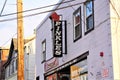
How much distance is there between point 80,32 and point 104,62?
3798 millimetres

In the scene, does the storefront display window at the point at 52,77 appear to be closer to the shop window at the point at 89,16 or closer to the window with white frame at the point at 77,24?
the window with white frame at the point at 77,24

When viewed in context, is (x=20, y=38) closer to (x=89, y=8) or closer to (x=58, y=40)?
(x=89, y=8)

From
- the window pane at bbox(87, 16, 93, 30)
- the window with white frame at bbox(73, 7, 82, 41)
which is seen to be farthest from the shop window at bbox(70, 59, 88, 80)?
the window pane at bbox(87, 16, 93, 30)

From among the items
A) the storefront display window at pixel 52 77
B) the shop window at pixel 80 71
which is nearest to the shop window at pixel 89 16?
the shop window at pixel 80 71

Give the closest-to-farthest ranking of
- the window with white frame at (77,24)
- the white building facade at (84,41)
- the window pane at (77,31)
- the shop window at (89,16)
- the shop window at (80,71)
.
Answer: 1. the white building facade at (84,41)
2. the shop window at (89,16)
3. the shop window at (80,71)
4. the window with white frame at (77,24)
5. the window pane at (77,31)

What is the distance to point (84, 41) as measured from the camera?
19.0m

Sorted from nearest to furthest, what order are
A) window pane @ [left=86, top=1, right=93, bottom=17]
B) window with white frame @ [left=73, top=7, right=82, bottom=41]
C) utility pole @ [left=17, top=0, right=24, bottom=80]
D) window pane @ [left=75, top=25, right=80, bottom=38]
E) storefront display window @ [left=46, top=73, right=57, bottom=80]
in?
utility pole @ [left=17, top=0, right=24, bottom=80], window pane @ [left=86, top=1, right=93, bottom=17], window with white frame @ [left=73, top=7, right=82, bottom=41], window pane @ [left=75, top=25, right=80, bottom=38], storefront display window @ [left=46, top=73, right=57, bottom=80]

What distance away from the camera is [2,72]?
54.1m

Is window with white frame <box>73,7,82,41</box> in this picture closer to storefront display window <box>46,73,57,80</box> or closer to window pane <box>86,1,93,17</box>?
window pane <box>86,1,93,17</box>

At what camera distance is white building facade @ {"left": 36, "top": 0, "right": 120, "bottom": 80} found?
52.2ft

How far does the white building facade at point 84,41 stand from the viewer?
1592 centimetres

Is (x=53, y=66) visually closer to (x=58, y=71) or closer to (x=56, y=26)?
(x=58, y=71)

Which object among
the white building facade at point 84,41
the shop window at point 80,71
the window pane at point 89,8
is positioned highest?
the window pane at point 89,8

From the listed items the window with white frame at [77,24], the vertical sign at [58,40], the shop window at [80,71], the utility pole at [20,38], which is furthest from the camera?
the vertical sign at [58,40]
